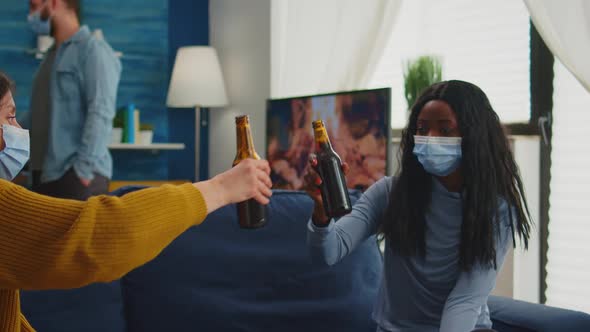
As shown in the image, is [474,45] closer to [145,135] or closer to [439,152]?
[439,152]

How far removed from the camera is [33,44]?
4.78 meters

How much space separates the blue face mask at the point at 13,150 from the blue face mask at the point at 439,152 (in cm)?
85

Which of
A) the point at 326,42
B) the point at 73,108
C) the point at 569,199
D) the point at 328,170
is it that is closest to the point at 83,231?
the point at 328,170

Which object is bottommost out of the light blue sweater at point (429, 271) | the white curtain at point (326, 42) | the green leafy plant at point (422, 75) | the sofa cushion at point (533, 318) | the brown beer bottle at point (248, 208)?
the sofa cushion at point (533, 318)

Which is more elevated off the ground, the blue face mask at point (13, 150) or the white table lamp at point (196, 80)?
the white table lamp at point (196, 80)

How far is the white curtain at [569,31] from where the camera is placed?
2.33 m

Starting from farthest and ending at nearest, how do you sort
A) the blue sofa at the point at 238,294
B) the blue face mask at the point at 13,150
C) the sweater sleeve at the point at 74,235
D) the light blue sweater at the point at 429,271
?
the blue sofa at the point at 238,294, the light blue sweater at the point at 429,271, the blue face mask at the point at 13,150, the sweater sleeve at the point at 74,235

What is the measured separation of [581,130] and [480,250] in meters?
1.43

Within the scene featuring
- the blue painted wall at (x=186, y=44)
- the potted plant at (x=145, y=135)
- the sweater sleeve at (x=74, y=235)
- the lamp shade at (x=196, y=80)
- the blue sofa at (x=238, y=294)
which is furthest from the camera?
the blue painted wall at (x=186, y=44)

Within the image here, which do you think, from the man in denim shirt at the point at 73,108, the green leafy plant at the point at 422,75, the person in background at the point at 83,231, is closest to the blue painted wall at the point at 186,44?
the man in denim shirt at the point at 73,108

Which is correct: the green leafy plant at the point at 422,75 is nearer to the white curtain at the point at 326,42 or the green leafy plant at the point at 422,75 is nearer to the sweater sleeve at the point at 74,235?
the white curtain at the point at 326,42

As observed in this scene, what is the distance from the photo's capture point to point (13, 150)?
1.23m

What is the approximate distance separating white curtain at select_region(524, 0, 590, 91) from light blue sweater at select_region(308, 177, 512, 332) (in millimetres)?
1015

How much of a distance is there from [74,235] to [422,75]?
7.35ft
